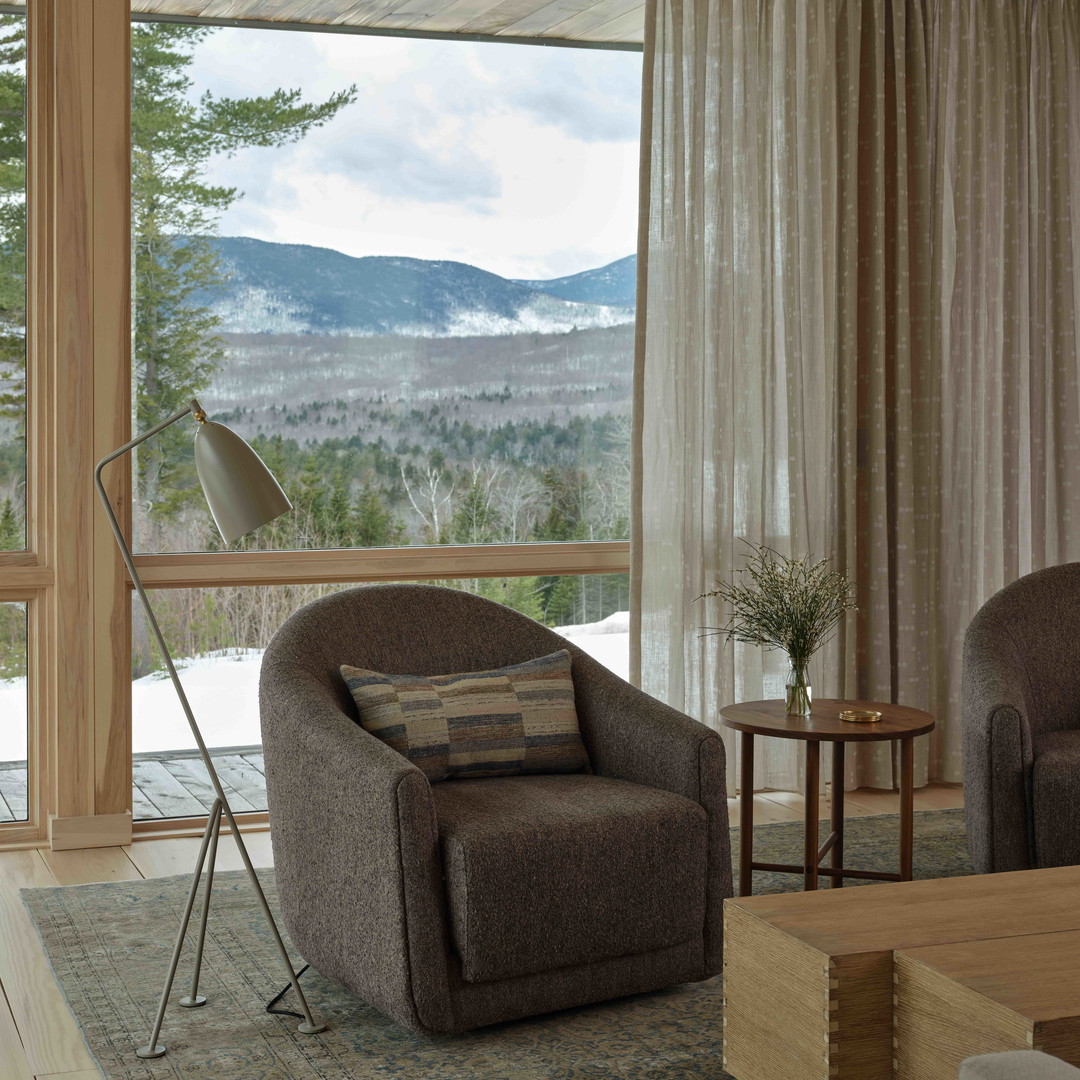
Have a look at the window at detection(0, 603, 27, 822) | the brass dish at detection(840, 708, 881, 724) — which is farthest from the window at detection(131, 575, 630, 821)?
the brass dish at detection(840, 708, 881, 724)

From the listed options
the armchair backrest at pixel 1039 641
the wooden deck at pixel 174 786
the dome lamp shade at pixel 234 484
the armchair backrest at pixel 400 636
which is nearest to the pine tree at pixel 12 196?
the wooden deck at pixel 174 786

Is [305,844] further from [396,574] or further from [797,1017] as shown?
[396,574]

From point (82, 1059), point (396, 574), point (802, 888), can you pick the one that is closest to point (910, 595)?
point (802, 888)

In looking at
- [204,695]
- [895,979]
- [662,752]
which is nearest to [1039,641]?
[662,752]

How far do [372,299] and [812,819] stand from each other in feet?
7.29

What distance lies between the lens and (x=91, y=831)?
405 centimetres

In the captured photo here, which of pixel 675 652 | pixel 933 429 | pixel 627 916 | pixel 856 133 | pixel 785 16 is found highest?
pixel 785 16

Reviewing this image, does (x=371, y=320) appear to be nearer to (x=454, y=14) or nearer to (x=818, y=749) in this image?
(x=454, y=14)

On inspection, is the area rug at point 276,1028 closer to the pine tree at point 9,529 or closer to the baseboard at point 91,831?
the baseboard at point 91,831

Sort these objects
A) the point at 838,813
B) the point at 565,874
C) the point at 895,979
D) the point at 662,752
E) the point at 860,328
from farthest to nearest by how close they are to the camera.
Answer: the point at 860,328
the point at 838,813
the point at 662,752
the point at 565,874
the point at 895,979

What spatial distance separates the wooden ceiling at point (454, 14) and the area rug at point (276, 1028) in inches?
106

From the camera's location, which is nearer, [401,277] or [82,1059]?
[82,1059]

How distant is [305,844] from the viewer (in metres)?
2.82

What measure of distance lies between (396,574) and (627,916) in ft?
6.37
